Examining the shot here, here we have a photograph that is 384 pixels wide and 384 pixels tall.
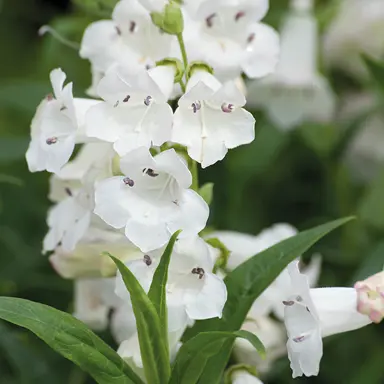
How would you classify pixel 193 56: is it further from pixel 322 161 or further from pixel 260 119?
pixel 260 119

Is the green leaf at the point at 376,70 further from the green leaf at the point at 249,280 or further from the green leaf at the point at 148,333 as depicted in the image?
the green leaf at the point at 148,333

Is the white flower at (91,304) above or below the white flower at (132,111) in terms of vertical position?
below

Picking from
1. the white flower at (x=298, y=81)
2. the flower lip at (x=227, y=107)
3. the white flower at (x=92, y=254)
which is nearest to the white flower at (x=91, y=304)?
the white flower at (x=92, y=254)

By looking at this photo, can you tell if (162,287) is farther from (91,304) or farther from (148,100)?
(91,304)

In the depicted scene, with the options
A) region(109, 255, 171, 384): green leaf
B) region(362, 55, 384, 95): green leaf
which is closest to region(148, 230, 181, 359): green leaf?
region(109, 255, 171, 384): green leaf

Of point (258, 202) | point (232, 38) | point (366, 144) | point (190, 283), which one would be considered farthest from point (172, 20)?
point (366, 144)

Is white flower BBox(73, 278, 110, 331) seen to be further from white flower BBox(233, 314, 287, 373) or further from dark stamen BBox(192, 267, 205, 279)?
dark stamen BBox(192, 267, 205, 279)
